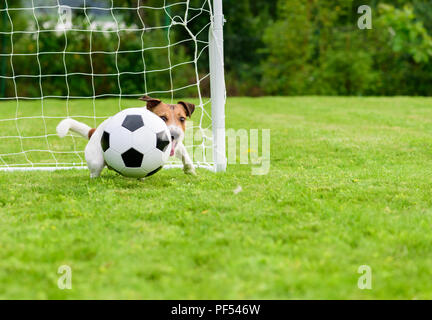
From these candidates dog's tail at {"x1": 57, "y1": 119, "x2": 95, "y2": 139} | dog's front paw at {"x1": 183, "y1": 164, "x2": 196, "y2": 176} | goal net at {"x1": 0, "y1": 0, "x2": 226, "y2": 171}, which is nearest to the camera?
dog's tail at {"x1": 57, "y1": 119, "x2": 95, "y2": 139}

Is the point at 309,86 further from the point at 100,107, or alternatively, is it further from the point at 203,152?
the point at 203,152

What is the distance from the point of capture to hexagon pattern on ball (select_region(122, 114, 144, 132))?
5020mm

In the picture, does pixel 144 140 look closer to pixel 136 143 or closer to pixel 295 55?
pixel 136 143

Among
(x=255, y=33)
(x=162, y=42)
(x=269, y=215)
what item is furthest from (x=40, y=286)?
(x=255, y=33)

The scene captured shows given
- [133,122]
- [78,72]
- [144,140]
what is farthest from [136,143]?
[78,72]

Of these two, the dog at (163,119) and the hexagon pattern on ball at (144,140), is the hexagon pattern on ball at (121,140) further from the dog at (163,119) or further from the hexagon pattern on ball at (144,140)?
the dog at (163,119)

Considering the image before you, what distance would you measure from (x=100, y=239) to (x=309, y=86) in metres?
20.4

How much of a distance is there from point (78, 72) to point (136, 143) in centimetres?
1526

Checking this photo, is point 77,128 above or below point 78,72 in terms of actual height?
above

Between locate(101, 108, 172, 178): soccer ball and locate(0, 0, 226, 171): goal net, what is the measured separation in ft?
4.93

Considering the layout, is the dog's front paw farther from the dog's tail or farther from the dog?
the dog's tail

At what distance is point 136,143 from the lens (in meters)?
4.96

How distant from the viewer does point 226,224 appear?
3895 millimetres

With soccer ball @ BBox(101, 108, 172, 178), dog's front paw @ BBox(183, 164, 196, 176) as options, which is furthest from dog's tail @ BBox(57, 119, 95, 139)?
dog's front paw @ BBox(183, 164, 196, 176)
